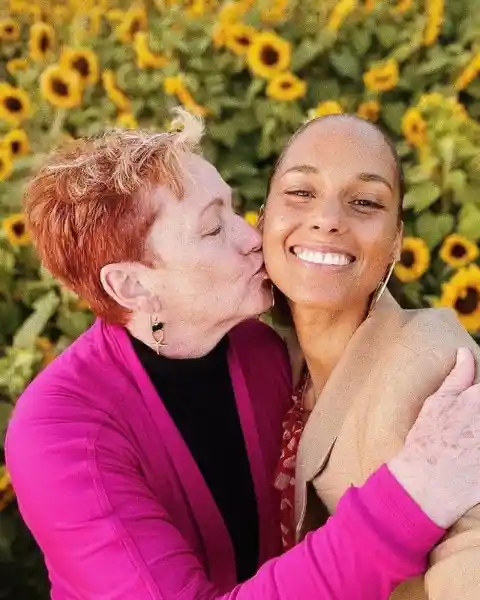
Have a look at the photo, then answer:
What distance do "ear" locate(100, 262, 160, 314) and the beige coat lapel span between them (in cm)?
36

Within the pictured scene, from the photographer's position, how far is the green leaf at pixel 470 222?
2.32 metres

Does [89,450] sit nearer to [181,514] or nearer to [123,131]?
[181,514]

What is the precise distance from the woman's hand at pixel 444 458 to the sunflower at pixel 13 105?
6.91 ft

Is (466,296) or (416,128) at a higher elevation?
(416,128)

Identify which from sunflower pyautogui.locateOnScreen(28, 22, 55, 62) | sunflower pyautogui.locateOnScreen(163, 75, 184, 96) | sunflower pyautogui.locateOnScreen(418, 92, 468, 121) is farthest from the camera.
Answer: sunflower pyautogui.locateOnScreen(28, 22, 55, 62)

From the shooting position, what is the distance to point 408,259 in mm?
2355

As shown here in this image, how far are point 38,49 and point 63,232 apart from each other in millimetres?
1870

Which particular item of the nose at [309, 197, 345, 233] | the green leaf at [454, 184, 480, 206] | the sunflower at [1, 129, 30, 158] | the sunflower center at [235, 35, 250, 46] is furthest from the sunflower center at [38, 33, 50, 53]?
the nose at [309, 197, 345, 233]

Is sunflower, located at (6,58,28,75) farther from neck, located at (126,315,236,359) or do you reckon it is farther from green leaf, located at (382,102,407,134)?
neck, located at (126,315,236,359)

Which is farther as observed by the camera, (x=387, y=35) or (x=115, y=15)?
(x=115, y=15)

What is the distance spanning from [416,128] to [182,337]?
134 centimetres

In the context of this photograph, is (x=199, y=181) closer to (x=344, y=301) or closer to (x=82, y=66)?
(x=344, y=301)

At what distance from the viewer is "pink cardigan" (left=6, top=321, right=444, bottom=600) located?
1124mm

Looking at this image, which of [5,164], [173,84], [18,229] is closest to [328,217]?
[18,229]
